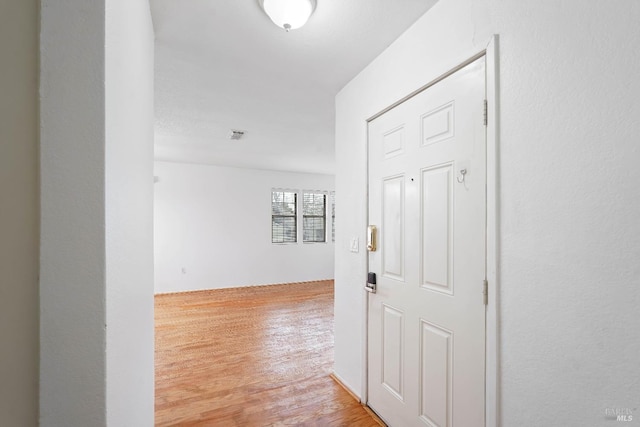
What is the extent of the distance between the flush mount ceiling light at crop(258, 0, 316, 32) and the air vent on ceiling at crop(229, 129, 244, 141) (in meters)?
2.25

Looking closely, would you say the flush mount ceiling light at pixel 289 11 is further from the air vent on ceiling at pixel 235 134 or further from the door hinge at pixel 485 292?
the air vent on ceiling at pixel 235 134

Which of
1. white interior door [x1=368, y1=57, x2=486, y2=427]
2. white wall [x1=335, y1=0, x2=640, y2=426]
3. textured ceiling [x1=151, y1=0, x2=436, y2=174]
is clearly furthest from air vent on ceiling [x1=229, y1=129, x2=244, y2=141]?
white wall [x1=335, y1=0, x2=640, y2=426]

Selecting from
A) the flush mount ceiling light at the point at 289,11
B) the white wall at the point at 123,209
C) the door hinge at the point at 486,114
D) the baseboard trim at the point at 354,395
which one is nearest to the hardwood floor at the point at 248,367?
the baseboard trim at the point at 354,395

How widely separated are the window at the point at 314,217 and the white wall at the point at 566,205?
18.3 ft

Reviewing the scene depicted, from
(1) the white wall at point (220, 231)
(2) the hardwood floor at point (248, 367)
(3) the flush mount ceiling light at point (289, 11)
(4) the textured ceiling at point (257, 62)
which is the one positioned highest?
(4) the textured ceiling at point (257, 62)

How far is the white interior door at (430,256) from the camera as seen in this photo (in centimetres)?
132

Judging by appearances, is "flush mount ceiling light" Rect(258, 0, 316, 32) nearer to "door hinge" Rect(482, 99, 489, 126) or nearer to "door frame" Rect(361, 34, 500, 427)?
"door frame" Rect(361, 34, 500, 427)

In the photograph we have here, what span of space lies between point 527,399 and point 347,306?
4.49 feet

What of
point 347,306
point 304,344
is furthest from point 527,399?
point 304,344

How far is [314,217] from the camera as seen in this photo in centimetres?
693

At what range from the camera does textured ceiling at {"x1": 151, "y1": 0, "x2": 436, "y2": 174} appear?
1586 mm

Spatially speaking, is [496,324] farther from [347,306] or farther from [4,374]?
[4,374]

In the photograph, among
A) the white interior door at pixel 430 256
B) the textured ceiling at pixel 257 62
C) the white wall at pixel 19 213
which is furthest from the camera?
the textured ceiling at pixel 257 62

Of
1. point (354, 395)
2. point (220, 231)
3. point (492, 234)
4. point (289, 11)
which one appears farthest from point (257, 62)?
point (220, 231)
